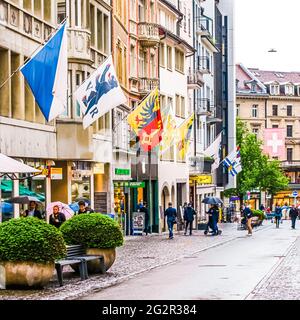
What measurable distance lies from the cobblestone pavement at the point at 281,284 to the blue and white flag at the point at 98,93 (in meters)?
8.11

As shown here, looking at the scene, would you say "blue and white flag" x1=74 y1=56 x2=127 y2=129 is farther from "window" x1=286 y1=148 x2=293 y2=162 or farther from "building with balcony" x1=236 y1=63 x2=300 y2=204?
"window" x1=286 y1=148 x2=293 y2=162

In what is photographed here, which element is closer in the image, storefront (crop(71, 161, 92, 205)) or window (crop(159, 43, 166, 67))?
storefront (crop(71, 161, 92, 205))

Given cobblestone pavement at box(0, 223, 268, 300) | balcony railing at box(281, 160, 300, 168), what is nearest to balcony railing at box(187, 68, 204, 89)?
cobblestone pavement at box(0, 223, 268, 300)

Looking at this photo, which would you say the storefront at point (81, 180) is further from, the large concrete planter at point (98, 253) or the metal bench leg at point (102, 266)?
the metal bench leg at point (102, 266)

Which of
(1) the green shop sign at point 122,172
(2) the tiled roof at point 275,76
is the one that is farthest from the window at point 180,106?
(2) the tiled roof at point 275,76

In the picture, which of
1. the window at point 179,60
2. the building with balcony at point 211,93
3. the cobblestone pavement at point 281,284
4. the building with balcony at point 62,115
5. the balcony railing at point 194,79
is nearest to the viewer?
the cobblestone pavement at point 281,284

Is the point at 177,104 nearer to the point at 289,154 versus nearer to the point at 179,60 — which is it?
the point at 179,60

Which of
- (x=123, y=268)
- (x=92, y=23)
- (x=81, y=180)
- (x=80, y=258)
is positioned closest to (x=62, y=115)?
(x=81, y=180)

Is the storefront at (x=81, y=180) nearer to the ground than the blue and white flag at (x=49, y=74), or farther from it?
nearer to the ground

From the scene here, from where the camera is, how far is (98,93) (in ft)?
111

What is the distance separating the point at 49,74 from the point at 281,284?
28.8ft

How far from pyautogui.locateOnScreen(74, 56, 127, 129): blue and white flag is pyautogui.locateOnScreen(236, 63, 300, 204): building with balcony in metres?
106

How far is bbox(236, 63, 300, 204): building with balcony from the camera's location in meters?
142

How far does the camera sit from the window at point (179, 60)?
72.3m
